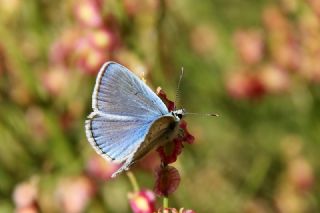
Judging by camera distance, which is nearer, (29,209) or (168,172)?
(168,172)

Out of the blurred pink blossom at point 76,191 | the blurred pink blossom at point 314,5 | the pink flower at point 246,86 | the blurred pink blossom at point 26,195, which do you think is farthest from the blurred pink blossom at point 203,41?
the blurred pink blossom at point 26,195

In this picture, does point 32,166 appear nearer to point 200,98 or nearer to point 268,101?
point 200,98

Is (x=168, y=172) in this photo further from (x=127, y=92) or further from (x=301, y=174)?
(x=301, y=174)

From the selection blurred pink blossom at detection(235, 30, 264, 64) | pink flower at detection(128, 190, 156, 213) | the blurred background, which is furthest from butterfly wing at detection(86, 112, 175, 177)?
blurred pink blossom at detection(235, 30, 264, 64)

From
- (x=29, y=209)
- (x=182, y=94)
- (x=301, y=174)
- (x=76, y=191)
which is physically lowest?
(x=301, y=174)

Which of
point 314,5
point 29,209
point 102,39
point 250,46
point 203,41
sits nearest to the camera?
point 29,209

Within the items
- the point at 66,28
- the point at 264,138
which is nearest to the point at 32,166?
the point at 66,28

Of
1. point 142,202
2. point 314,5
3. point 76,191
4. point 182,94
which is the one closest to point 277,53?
point 314,5
